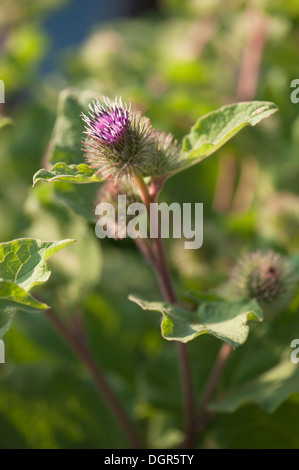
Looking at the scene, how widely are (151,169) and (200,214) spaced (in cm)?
81

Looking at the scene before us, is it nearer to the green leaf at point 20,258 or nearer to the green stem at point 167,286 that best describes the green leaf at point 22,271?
the green leaf at point 20,258

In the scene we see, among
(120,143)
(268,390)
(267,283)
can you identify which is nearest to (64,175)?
(120,143)

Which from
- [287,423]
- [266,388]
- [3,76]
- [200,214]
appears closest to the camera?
[266,388]

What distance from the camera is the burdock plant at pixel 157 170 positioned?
30.1 inches

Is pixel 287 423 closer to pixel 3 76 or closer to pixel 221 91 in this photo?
pixel 221 91

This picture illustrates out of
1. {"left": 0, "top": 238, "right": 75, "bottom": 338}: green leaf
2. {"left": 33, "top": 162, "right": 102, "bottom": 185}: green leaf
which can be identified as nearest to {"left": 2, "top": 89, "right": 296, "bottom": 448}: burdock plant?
{"left": 33, "top": 162, "right": 102, "bottom": 185}: green leaf

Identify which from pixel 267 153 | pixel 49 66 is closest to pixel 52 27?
pixel 49 66

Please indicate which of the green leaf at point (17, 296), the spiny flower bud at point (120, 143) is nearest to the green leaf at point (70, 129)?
the spiny flower bud at point (120, 143)

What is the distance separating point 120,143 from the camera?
0.77m

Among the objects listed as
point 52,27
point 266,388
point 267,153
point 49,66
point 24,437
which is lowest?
point 24,437

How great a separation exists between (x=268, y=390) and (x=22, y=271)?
473 millimetres

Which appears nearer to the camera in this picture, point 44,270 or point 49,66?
point 44,270

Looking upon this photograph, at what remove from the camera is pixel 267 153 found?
1.65 meters

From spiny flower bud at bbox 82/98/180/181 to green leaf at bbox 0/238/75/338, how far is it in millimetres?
132
